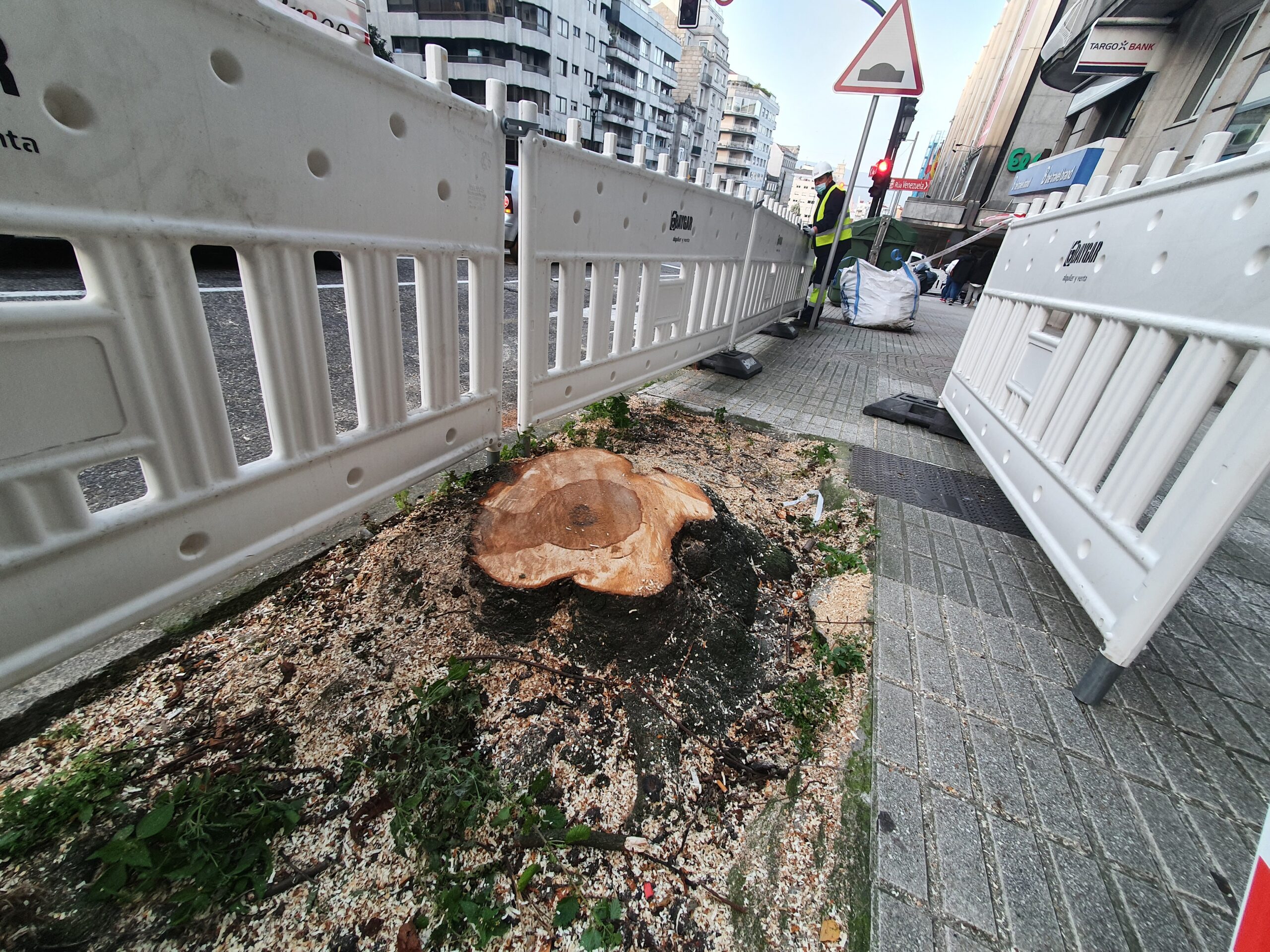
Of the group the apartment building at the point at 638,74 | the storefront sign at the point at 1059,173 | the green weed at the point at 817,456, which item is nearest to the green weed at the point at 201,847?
the green weed at the point at 817,456

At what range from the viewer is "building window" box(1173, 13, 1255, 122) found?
26.9ft

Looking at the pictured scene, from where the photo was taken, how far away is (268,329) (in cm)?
143

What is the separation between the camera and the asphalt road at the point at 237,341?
7.66ft

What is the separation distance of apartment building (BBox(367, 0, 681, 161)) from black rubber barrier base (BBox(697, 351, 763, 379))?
27504mm

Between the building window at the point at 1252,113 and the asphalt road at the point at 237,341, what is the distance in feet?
33.4

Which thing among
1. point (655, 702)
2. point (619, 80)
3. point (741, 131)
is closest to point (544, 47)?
point (619, 80)

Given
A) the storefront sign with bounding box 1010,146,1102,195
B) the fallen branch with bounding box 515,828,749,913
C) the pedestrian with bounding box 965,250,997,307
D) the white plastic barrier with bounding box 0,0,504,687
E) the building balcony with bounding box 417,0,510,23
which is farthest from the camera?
the building balcony with bounding box 417,0,510,23

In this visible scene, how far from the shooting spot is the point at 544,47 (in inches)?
1284

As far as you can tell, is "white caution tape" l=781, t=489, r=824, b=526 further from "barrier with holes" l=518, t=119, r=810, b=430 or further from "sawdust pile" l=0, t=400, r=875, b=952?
"barrier with holes" l=518, t=119, r=810, b=430

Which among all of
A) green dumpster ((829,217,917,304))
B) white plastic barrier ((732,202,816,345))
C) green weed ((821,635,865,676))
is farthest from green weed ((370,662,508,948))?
green dumpster ((829,217,917,304))

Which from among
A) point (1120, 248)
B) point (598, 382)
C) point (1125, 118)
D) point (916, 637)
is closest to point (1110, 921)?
point (916, 637)

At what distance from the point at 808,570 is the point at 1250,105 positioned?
10.7 meters

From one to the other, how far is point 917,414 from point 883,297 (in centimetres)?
618

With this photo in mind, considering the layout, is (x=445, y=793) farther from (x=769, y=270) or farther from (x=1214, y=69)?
(x=1214, y=69)
